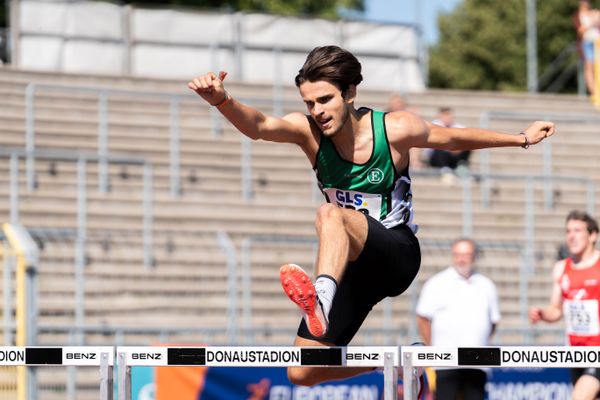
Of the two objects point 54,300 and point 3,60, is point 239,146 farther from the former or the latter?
point 3,60

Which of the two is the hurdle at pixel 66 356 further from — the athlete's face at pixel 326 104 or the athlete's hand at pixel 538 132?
the athlete's hand at pixel 538 132

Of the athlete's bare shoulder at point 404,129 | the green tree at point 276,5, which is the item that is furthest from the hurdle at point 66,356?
the green tree at point 276,5

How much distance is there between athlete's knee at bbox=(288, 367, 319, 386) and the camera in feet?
24.0

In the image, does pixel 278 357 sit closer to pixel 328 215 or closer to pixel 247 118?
pixel 328 215

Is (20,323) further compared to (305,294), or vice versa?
(20,323)

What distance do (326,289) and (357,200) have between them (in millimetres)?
860

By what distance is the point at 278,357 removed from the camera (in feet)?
21.1

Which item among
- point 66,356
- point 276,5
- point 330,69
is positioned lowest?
point 66,356

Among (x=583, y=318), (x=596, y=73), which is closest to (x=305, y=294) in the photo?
(x=583, y=318)

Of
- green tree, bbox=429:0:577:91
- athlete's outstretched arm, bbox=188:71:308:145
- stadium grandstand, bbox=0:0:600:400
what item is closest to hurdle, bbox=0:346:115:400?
athlete's outstretched arm, bbox=188:71:308:145

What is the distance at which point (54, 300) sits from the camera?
1400 cm

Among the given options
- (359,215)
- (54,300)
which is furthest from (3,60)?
(359,215)

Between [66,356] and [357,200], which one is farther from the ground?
[357,200]

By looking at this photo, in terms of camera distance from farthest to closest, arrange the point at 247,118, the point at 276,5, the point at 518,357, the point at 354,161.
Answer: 1. the point at 276,5
2. the point at 354,161
3. the point at 247,118
4. the point at 518,357
